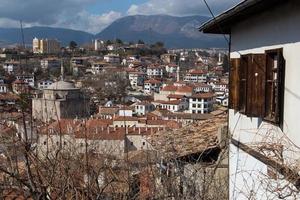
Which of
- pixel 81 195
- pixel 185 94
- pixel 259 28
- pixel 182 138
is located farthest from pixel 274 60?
pixel 185 94

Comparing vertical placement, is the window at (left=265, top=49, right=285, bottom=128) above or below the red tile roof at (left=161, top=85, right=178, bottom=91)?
above

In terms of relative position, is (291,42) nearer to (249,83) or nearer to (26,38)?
(249,83)

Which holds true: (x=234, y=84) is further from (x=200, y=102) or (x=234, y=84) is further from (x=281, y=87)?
(x=200, y=102)

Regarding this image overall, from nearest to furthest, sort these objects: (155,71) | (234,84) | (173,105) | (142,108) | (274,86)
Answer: (274,86)
(234,84)
(142,108)
(173,105)
(155,71)

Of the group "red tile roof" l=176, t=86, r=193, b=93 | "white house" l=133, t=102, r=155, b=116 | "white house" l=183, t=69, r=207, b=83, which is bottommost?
"white house" l=133, t=102, r=155, b=116

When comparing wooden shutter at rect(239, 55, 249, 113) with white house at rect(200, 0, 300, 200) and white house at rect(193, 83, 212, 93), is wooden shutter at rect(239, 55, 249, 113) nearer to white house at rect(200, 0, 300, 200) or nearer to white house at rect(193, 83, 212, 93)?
white house at rect(200, 0, 300, 200)

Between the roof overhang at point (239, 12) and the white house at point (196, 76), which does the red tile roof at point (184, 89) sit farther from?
the roof overhang at point (239, 12)

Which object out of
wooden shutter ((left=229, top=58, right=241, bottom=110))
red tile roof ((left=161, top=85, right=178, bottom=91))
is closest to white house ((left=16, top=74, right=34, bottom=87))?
wooden shutter ((left=229, top=58, right=241, bottom=110))

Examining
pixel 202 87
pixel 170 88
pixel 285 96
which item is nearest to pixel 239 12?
pixel 285 96

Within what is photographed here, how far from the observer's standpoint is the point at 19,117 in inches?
169

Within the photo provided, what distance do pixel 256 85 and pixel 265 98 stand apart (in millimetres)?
288

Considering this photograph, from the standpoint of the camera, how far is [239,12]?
5695mm

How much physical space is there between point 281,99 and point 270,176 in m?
0.82

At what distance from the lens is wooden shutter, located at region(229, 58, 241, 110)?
22.5 ft
